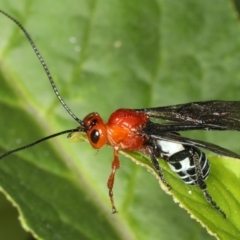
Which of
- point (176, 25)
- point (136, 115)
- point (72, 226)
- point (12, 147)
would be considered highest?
point (176, 25)

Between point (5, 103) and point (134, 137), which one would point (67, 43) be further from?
point (134, 137)

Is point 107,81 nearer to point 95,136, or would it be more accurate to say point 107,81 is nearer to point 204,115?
point 204,115

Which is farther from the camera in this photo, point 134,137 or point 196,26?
point 196,26

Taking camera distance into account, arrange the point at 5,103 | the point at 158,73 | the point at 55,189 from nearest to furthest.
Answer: the point at 55,189 < the point at 5,103 < the point at 158,73

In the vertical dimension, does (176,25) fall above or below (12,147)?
above

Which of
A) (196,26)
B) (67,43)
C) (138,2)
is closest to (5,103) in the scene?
(67,43)

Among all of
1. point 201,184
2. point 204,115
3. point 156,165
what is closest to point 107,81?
point 204,115

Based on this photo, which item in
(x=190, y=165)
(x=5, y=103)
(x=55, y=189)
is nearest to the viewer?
(x=190, y=165)
